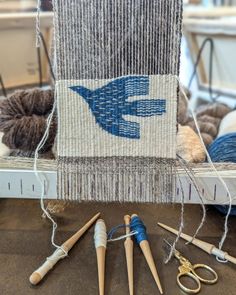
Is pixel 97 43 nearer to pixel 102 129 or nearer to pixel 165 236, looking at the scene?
pixel 102 129

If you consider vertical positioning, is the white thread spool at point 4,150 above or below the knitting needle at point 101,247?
above

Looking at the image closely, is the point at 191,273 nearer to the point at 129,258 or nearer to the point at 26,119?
the point at 129,258

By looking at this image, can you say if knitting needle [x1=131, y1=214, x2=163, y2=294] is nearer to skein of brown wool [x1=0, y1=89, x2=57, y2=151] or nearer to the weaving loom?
the weaving loom

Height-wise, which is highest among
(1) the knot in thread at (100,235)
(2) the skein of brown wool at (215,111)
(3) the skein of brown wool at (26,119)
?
(3) the skein of brown wool at (26,119)

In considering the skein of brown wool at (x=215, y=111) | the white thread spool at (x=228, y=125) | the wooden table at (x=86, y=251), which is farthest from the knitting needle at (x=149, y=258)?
the skein of brown wool at (x=215, y=111)

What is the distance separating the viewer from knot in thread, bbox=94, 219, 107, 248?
437 mm

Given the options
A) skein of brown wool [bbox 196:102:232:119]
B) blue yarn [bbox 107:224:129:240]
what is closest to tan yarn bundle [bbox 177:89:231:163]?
skein of brown wool [bbox 196:102:232:119]

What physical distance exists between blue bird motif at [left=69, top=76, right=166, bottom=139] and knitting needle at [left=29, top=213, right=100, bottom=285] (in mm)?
134

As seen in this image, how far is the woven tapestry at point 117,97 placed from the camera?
406mm

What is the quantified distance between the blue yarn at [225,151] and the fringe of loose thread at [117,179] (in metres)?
0.10

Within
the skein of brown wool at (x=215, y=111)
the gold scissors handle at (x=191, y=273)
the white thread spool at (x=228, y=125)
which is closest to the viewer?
the gold scissors handle at (x=191, y=273)

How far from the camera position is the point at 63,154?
1.42ft

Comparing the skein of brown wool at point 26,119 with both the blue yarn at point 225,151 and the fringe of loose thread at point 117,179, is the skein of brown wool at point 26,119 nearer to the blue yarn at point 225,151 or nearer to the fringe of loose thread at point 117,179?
the fringe of loose thread at point 117,179

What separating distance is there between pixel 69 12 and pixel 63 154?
0.47 ft
